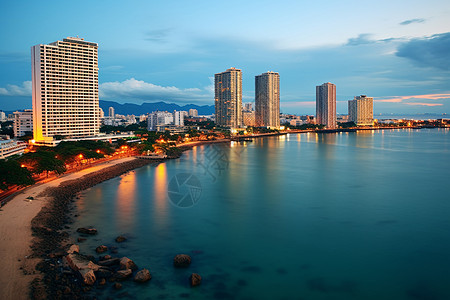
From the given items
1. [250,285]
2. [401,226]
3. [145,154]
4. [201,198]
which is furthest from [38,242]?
[145,154]

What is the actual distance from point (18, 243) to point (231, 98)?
93260mm

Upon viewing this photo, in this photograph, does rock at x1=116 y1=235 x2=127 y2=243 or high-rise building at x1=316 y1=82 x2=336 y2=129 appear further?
high-rise building at x1=316 y1=82 x2=336 y2=129

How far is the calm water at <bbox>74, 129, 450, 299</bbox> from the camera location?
1106cm

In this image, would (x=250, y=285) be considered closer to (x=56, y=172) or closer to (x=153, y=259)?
(x=153, y=259)

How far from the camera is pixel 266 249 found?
14.1m

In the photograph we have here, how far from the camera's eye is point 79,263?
416 inches

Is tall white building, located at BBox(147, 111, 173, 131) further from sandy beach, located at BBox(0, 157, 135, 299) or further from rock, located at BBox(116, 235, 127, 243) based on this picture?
rock, located at BBox(116, 235, 127, 243)

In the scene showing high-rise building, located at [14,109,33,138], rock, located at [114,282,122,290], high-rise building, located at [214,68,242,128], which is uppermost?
high-rise building, located at [214,68,242,128]

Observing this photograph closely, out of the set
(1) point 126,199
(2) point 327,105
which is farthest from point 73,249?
(2) point 327,105

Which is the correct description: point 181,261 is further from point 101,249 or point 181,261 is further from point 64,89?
point 64,89

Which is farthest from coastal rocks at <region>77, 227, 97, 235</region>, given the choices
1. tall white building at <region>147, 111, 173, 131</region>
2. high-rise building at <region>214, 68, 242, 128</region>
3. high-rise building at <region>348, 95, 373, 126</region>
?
high-rise building at <region>348, 95, 373, 126</region>

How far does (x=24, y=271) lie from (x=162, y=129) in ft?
240

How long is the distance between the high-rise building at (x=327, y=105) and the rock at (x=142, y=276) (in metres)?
146

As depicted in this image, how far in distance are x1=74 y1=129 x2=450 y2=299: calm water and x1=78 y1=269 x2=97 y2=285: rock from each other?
497mm
